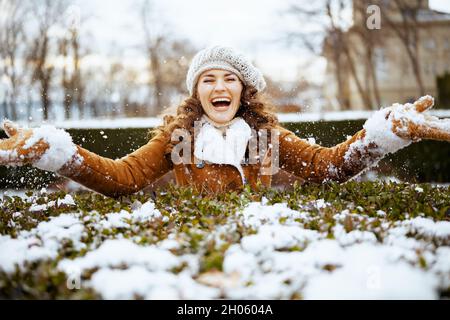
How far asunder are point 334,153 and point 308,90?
24032 mm

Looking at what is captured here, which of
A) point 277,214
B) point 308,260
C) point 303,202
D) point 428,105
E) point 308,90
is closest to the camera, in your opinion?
point 308,260

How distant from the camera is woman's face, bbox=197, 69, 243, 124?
293 cm

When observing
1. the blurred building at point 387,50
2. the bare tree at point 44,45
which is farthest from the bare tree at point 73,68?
the blurred building at point 387,50

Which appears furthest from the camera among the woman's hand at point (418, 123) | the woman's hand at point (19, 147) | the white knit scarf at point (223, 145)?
the white knit scarf at point (223, 145)

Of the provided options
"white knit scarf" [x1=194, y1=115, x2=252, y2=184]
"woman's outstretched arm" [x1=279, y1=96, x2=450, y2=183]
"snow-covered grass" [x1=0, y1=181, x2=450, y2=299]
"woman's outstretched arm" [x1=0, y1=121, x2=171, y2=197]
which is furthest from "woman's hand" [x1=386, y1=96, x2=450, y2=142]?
"woman's outstretched arm" [x1=0, y1=121, x2=171, y2=197]

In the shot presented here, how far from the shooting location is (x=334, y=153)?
2.70 m

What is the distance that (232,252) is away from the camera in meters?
1.50

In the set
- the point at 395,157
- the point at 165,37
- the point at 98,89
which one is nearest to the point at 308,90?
the point at 165,37

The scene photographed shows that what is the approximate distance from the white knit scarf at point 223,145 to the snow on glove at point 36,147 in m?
0.77

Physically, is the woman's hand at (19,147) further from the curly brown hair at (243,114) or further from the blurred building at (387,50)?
the blurred building at (387,50)

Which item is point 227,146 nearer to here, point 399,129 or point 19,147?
point 399,129

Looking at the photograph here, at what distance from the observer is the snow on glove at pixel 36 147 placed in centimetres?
213

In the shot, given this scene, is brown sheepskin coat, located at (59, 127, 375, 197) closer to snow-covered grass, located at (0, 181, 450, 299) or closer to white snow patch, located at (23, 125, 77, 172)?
white snow patch, located at (23, 125, 77, 172)
